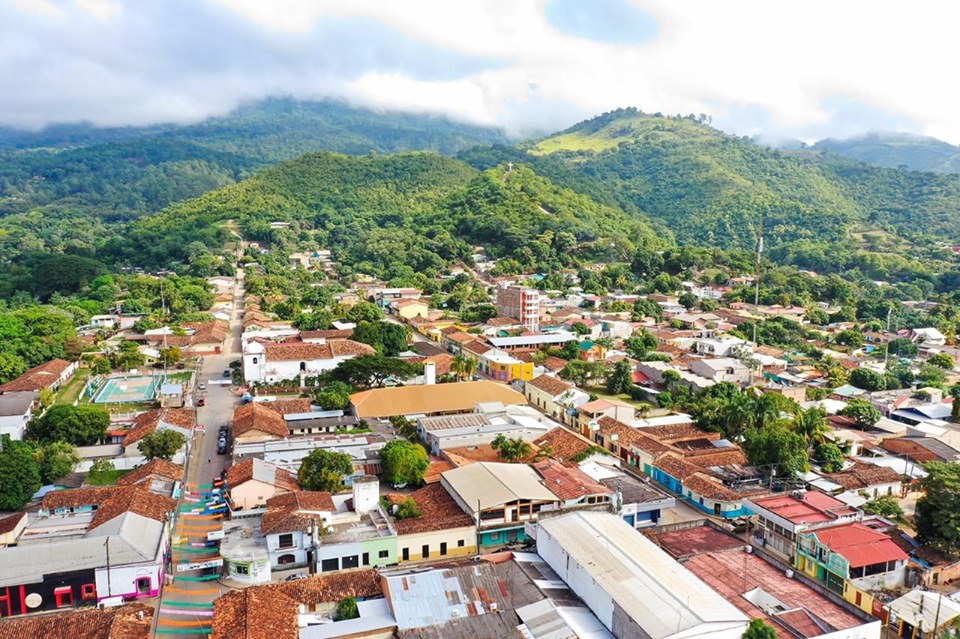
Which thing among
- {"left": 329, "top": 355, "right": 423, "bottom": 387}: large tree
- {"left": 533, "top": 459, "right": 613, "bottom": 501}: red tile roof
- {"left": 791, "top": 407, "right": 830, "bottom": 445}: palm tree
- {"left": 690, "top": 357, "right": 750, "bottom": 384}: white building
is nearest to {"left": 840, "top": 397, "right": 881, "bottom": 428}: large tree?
{"left": 791, "top": 407, "right": 830, "bottom": 445}: palm tree

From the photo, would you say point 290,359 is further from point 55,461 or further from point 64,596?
point 64,596

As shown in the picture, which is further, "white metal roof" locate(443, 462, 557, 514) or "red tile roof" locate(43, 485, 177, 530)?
"white metal roof" locate(443, 462, 557, 514)

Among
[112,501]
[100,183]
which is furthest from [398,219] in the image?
[100,183]

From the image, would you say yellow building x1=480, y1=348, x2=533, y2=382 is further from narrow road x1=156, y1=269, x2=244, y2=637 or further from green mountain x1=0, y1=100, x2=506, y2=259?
green mountain x1=0, y1=100, x2=506, y2=259

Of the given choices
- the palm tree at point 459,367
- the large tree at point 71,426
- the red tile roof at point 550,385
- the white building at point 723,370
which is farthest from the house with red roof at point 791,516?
the large tree at point 71,426

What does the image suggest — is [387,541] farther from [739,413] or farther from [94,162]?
[94,162]

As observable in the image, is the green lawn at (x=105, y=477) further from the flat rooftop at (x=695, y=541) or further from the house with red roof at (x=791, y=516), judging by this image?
the house with red roof at (x=791, y=516)

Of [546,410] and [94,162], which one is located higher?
[94,162]

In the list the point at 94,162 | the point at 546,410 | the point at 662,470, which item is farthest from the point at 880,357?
the point at 94,162
